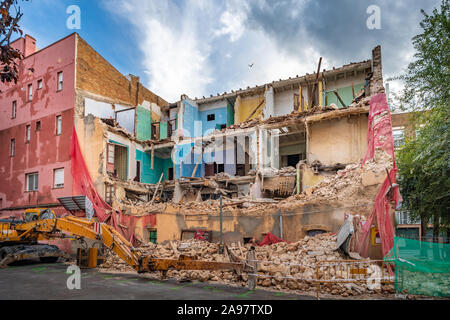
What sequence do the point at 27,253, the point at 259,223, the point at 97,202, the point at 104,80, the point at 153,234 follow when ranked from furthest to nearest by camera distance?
the point at 104,80 → the point at 97,202 → the point at 153,234 → the point at 259,223 → the point at 27,253

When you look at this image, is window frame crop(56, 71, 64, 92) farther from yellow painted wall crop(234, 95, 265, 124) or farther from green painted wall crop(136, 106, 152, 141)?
yellow painted wall crop(234, 95, 265, 124)

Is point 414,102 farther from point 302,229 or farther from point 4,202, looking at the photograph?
point 4,202

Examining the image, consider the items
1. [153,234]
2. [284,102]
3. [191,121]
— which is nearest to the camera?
[153,234]

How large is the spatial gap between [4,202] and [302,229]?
23.8 metres

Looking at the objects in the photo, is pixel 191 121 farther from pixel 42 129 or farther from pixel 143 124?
pixel 42 129

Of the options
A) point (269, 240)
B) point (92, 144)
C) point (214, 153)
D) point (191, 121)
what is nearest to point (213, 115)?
point (191, 121)

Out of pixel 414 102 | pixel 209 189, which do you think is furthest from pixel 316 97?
pixel 414 102

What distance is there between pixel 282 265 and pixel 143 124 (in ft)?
72.2

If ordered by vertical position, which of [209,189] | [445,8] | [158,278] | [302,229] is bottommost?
[158,278]

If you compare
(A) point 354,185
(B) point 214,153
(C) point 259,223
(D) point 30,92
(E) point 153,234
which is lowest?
(E) point 153,234

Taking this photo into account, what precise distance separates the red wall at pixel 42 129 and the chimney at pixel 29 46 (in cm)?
195

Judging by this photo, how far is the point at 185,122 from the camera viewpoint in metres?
29.8

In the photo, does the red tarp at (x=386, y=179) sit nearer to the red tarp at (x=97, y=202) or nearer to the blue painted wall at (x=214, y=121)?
the red tarp at (x=97, y=202)

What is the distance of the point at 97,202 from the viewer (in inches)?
827
